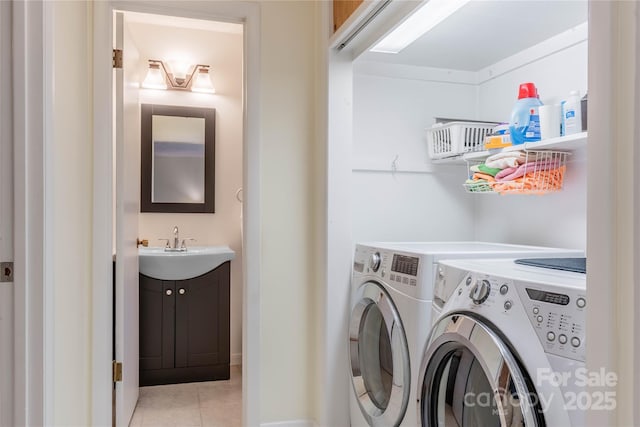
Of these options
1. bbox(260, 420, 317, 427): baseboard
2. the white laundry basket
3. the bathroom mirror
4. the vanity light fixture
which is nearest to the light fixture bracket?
the vanity light fixture

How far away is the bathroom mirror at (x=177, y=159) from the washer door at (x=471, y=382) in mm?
2319

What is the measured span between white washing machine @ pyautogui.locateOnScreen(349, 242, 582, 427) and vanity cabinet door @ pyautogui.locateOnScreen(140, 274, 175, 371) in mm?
1353

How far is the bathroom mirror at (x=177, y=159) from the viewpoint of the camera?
3100 mm

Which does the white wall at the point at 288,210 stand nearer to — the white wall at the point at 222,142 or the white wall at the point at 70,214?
the white wall at the point at 70,214

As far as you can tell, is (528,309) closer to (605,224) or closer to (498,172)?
(605,224)

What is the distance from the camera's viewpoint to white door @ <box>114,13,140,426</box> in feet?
6.64

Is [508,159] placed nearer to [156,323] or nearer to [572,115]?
[572,115]

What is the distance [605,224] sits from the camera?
68cm

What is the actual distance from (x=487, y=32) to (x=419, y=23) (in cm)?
42

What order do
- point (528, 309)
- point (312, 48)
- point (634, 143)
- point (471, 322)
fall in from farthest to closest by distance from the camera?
point (312, 48) → point (471, 322) → point (528, 309) → point (634, 143)

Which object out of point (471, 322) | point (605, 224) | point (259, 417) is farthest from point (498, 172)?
point (259, 417)

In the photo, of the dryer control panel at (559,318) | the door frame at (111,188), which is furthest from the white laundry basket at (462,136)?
the dryer control panel at (559,318)

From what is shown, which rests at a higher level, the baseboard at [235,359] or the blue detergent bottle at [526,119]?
the blue detergent bottle at [526,119]
